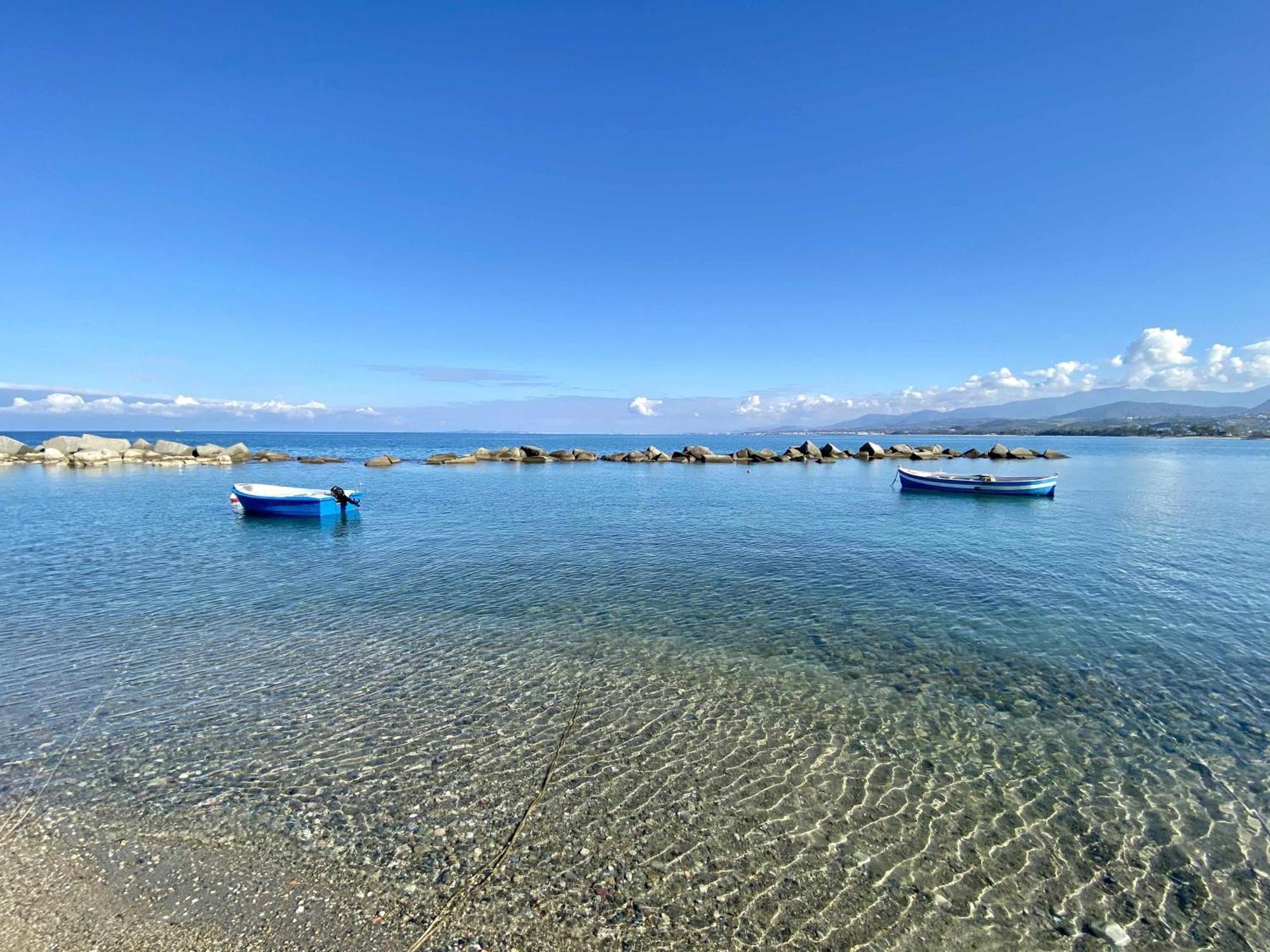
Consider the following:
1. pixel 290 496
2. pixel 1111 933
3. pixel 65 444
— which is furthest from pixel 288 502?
pixel 65 444

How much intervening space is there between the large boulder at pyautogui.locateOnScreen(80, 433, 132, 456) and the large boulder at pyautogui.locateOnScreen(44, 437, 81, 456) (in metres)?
0.44

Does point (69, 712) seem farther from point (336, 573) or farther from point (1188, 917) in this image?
point (1188, 917)

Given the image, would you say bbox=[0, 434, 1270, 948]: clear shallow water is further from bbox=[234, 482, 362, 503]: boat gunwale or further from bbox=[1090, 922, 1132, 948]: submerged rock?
bbox=[234, 482, 362, 503]: boat gunwale

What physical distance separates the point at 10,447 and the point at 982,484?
107m

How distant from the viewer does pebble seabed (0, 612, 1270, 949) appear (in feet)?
16.9

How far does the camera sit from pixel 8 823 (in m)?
6.33

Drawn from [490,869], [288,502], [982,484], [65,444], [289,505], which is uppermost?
[65,444]

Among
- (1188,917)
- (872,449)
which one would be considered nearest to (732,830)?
(1188,917)

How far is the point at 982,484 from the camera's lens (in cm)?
4200

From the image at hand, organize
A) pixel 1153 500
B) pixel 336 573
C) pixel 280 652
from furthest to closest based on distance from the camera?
pixel 1153 500 → pixel 336 573 → pixel 280 652

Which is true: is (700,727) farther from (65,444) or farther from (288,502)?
(65,444)

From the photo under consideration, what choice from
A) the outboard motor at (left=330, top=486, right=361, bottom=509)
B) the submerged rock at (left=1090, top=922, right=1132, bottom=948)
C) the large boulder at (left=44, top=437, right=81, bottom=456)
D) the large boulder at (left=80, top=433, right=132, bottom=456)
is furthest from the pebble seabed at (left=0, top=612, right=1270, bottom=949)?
the large boulder at (left=44, top=437, right=81, bottom=456)

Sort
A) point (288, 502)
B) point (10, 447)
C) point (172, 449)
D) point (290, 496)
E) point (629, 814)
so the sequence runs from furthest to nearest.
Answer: point (172, 449), point (10, 447), point (290, 496), point (288, 502), point (629, 814)

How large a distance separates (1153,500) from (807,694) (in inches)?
1713
